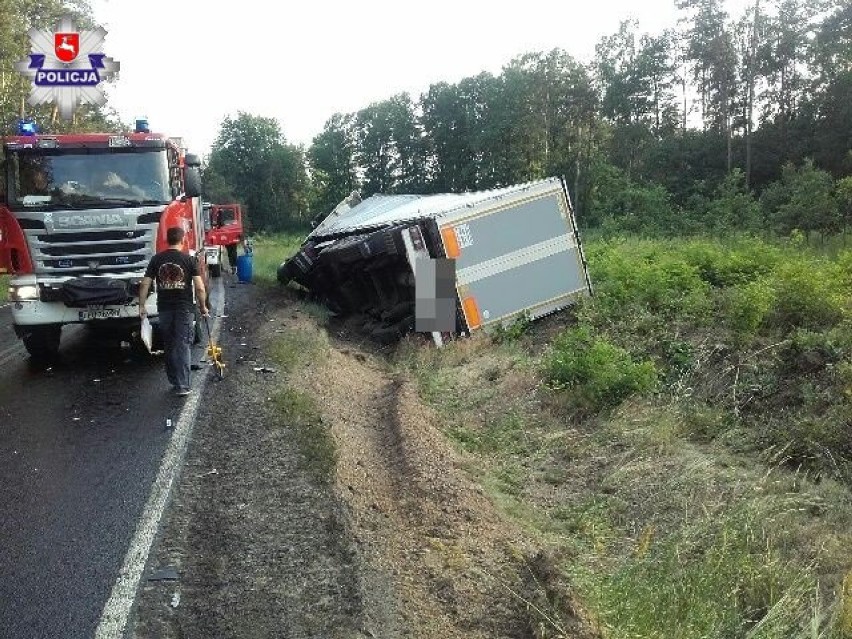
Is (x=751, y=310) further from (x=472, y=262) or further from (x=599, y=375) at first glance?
(x=472, y=262)

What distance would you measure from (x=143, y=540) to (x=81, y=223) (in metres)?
5.88

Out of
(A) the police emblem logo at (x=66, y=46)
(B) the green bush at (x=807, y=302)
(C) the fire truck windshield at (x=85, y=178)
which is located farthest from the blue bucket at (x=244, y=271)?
(B) the green bush at (x=807, y=302)

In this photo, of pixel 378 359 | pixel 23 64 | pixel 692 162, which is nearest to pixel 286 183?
pixel 692 162

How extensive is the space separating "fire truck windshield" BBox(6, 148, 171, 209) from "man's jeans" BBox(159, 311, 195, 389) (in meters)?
2.20

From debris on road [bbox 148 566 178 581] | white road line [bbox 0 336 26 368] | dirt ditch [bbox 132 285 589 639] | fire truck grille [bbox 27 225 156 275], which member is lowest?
dirt ditch [bbox 132 285 589 639]

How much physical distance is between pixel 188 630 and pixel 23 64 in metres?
26.4

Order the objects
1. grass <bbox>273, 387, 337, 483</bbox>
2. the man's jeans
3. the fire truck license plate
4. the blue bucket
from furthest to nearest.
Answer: the blue bucket
the fire truck license plate
the man's jeans
grass <bbox>273, 387, 337, 483</bbox>

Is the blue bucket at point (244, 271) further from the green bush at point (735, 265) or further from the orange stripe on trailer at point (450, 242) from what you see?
the green bush at point (735, 265)

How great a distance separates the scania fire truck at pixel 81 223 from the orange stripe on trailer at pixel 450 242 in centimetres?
365

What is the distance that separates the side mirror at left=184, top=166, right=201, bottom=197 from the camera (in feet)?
33.4

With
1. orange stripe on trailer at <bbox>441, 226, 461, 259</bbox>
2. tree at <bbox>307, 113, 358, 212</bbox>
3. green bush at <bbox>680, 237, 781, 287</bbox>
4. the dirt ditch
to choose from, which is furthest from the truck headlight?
tree at <bbox>307, 113, 358, 212</bbox>

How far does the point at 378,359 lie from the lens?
11.3 meters

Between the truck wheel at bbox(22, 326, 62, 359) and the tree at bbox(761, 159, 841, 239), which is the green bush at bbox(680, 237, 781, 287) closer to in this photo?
the truck wheel at bbox(22, 326, 62, 359)

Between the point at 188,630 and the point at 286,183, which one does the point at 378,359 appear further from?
the point at 286,183
